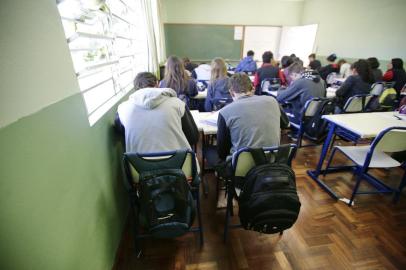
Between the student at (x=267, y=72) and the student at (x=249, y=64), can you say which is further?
the student at (x=249, y=64)

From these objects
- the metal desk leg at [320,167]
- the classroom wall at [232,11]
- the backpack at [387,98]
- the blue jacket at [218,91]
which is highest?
the classroom wall at [232,11]

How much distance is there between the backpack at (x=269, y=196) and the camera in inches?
46.8

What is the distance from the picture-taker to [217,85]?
8.64 feet

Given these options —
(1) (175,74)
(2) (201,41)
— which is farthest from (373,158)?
(2) (201,41)

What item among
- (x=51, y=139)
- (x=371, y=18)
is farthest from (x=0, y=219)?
(x=371, y=18)

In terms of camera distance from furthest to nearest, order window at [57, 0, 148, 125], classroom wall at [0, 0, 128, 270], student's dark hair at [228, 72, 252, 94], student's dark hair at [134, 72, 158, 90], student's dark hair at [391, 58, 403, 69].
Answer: student's dark hair at [391, 58, 403, 69]
student's dark hair at [134, 72, 158, 90]
student's dark hair at [228, 72, 252, 94]
window at [57, 0, 148, 125]
classroom wall at [0, 0, 128, 270]

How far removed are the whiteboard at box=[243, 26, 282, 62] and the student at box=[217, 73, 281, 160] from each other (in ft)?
18.6

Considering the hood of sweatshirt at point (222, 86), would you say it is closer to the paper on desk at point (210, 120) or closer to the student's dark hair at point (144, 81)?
the paper on desk at point (210, 120)

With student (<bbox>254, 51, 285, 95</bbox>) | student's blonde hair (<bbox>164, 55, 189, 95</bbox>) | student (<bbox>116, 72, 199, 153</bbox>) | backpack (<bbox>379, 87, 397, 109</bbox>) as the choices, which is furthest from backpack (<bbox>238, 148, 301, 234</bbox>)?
student (<bbox>254, 51, 285, 95</bbox>)

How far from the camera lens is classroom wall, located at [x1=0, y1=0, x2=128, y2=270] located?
56cm

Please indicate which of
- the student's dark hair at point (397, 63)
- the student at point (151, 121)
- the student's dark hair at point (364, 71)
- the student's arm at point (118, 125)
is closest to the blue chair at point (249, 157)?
the student at point (151, 121)

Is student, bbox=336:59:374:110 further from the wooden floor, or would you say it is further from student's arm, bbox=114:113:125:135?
student's arm, bbox=114:113:125:135

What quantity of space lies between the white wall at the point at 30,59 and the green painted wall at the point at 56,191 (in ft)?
0.16

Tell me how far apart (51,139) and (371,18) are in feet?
20.9
